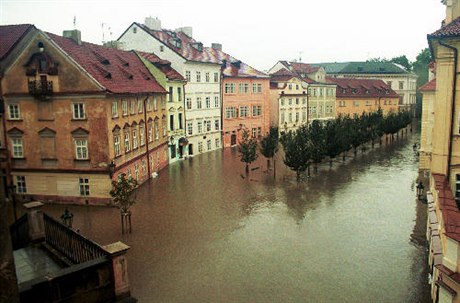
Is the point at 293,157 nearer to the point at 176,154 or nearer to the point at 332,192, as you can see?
the point at 332,192

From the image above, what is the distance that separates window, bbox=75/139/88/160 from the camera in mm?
27875

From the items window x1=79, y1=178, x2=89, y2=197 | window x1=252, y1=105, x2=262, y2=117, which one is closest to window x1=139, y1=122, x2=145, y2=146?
window x1=79, y1=178, x2=89, y2=197

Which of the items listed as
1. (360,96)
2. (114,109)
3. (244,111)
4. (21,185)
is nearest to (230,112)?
(244,111)

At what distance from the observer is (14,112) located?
1120 inches

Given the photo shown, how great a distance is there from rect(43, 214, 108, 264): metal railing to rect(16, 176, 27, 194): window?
16640mm

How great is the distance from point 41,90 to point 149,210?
10595 millimetres

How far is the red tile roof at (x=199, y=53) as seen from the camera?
47569mm

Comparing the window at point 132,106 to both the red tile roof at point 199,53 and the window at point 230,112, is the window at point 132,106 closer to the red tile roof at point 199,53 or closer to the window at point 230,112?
the red tile roof at point 199,53

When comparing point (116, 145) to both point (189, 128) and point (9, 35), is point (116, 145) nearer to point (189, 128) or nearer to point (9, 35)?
point (9, 35)

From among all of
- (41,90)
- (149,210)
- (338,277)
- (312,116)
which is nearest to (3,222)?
(338,277)

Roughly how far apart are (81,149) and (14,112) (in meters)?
5.46


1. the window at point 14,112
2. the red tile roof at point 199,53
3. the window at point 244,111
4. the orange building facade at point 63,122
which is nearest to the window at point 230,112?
the window at point 244,111

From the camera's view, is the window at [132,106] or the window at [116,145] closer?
the window at [116,145]

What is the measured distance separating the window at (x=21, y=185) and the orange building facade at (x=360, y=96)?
58978 mm
